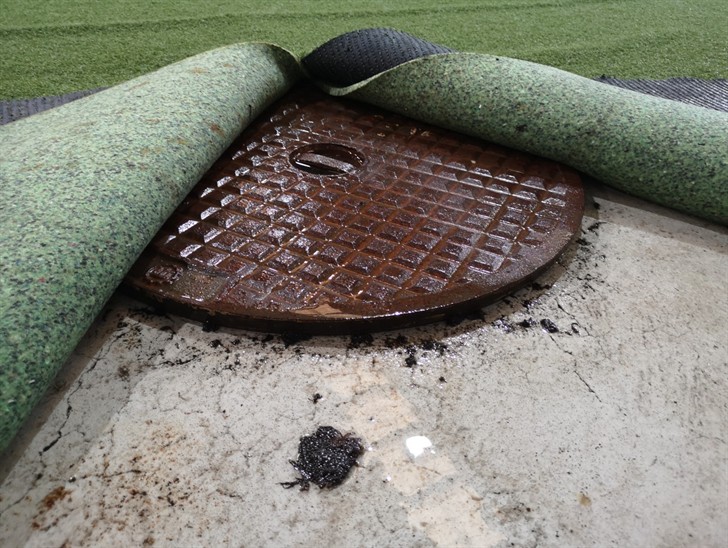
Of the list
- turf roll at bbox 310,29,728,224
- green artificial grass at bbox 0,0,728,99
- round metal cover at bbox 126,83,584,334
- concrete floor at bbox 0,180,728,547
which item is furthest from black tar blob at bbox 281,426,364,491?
green artificial grass at bbox 0,0,728,99

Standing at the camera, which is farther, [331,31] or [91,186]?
[331,31]

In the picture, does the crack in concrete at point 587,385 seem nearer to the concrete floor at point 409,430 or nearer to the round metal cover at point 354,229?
the concrete floor at point 409,430

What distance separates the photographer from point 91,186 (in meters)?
1.61

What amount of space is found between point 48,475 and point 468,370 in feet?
2.91

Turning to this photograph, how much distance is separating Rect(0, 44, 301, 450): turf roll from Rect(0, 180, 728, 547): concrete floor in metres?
0.15

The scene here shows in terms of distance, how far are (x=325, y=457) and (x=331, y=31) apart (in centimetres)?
263

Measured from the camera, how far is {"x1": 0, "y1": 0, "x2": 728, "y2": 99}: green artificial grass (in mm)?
2928

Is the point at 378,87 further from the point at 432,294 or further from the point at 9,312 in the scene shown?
the point at 9,312

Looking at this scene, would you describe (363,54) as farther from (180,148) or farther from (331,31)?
(331,31)

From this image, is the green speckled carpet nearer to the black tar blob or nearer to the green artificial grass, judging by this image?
the black tar blob

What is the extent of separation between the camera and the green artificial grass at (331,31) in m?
2.93

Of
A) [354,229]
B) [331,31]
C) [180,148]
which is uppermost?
[180,148]

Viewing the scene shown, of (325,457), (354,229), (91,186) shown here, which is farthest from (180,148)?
(325,457)

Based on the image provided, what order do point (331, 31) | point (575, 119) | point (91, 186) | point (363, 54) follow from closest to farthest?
point (91, 186)
point (575, 119)
point (363, 54)
point (331, 31)
